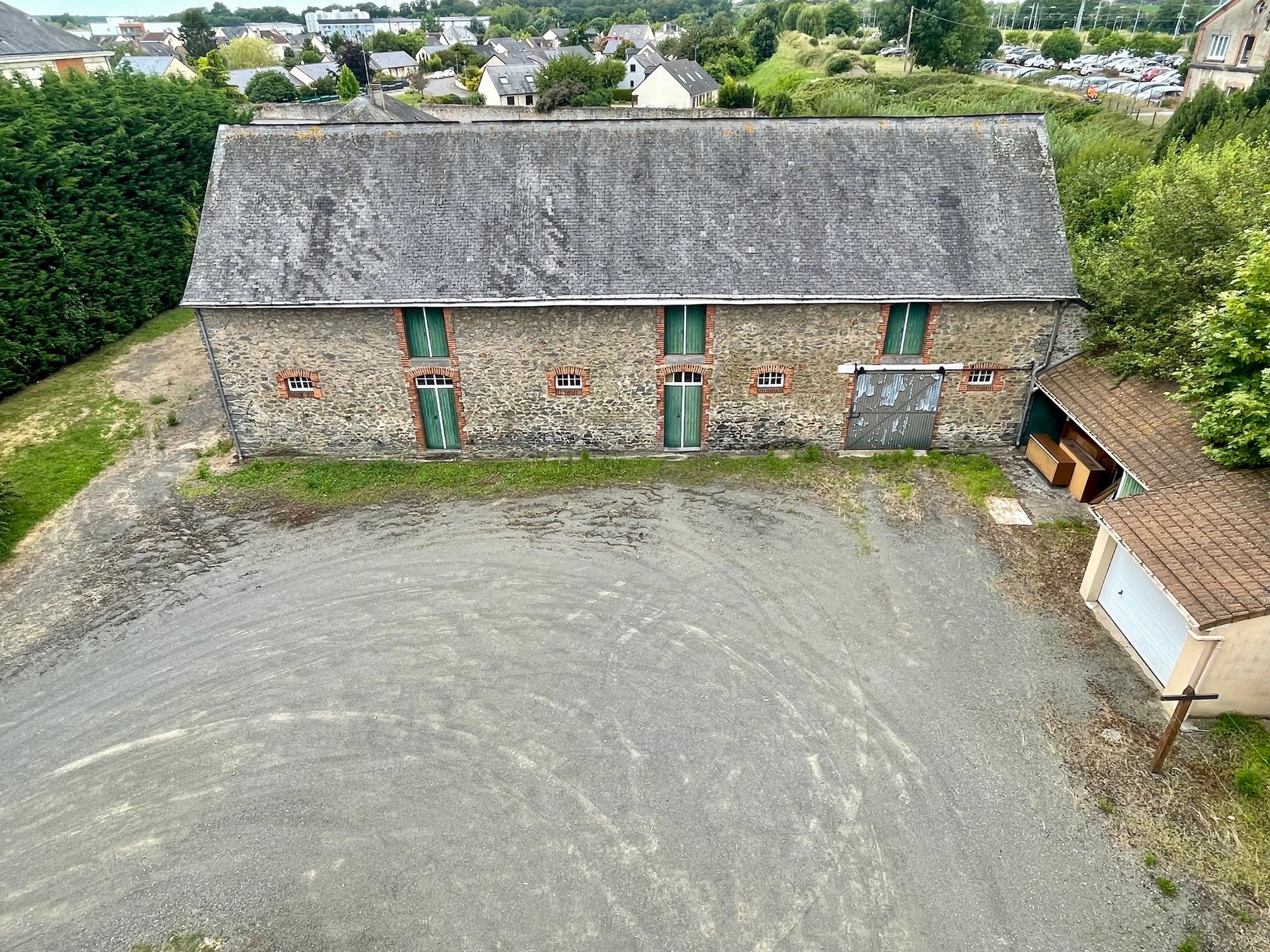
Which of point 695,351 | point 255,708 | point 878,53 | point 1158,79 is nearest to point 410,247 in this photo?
point 695,351

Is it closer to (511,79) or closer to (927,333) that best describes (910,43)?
(511,79)

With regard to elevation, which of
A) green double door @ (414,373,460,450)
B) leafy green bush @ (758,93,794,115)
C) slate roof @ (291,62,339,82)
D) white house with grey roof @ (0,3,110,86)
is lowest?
green double door @ (414,373,460,450)

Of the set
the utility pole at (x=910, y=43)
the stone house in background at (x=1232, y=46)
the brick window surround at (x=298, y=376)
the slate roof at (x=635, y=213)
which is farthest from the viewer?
the utility pole at (x=910, y=43)

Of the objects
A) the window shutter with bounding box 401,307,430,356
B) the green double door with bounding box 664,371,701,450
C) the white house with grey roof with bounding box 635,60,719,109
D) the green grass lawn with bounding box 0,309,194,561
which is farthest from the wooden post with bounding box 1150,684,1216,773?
the white house with grey roof with bounding box 635,60,719,109

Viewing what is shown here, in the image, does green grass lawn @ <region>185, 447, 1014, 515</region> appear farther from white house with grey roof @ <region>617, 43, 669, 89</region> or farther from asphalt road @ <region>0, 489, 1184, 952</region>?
white house with grey roof @ <region>617, 43, 669, 89</region>

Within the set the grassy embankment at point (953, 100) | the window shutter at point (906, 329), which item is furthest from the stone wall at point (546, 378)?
the grassy embankment at point (953, 100)

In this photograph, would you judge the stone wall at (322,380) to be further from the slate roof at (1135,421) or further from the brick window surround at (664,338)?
the slate roof at (1135,421)

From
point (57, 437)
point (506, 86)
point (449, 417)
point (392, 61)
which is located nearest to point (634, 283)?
point (449, 417)
